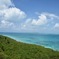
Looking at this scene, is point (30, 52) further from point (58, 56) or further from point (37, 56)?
point (58, 56)

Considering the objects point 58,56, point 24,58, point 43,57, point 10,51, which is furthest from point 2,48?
point 58,56

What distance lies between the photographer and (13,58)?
2541 cm

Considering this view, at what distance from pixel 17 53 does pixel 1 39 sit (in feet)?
22.2

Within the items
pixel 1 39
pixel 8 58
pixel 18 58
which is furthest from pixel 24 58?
pixel 1 39

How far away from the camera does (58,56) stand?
30.1 metres

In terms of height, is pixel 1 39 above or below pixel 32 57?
above

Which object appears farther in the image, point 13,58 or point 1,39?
point 1,39

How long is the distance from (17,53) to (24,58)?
2038 mm

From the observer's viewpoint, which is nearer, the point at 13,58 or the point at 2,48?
the point at 13,58

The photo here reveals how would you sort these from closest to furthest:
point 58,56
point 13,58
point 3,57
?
point 3,57
point 13,58
point 58,56

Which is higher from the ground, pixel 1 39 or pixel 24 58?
pixel 1 39

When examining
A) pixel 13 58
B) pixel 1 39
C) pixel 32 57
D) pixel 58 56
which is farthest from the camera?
pixel 1 39

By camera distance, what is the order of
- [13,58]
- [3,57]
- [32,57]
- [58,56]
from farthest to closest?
[58,56]
[32,57]
[13,58]
[3,57]

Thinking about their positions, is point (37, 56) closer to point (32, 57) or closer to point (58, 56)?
point (32, 57)
